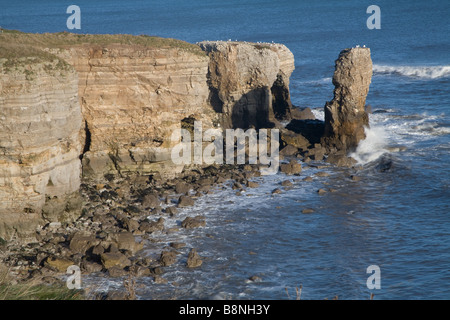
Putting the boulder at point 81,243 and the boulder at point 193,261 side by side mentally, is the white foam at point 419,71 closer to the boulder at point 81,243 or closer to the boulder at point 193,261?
the boulder at point 193,261

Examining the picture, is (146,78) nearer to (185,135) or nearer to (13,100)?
(185,135)

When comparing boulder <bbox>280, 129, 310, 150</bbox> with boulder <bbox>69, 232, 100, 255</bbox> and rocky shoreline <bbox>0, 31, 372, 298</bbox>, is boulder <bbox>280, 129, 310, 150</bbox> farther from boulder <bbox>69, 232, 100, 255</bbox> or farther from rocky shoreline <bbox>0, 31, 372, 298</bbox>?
boulder <bbox>69, 232, 100, 255</bbox>

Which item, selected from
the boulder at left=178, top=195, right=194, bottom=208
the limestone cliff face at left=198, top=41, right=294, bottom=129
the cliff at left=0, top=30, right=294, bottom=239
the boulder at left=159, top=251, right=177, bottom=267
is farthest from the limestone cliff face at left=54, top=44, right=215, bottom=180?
the boulder at left=159, top=251, right=177, bottom=267

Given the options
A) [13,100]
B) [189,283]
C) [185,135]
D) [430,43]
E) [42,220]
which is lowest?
[189,283]

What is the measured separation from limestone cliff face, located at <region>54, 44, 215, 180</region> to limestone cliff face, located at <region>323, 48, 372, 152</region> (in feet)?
32.7

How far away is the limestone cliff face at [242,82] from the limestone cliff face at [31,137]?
670 inches

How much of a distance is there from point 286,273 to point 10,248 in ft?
36.3

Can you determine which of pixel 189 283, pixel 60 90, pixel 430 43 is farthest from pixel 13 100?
pixel 430 43

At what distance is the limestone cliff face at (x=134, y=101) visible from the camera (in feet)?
100

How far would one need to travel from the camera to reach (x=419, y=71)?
216 ft

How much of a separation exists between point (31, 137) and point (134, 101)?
28.8 ft

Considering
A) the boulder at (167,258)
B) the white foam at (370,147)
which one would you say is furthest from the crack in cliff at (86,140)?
the white foam at (370,147)
